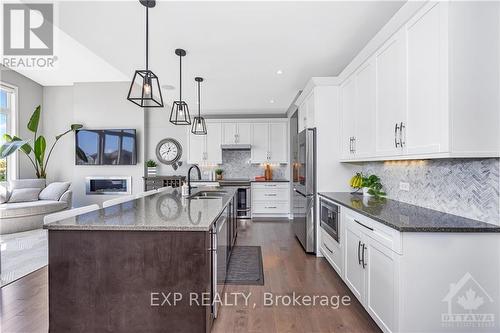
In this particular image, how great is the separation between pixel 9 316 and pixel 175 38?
301 centimetres

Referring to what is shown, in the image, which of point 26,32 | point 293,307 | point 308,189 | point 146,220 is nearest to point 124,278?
point 146,220

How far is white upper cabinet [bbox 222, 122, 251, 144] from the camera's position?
6.40 meters

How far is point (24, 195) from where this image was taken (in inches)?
205

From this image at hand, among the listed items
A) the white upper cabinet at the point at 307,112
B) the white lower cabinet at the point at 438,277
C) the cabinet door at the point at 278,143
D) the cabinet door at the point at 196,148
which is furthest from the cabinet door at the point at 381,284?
the cabinet door at the point at 196,148

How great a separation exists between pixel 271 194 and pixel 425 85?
4.67 meters

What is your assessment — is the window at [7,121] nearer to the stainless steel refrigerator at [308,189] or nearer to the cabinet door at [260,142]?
the cabinet door at [260,142]

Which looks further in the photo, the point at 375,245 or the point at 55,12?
the point at 55,12

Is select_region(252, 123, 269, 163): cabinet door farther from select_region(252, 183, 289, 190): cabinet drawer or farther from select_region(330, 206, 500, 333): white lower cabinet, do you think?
select_region(330, 206, 500, 333): white lower cabinet

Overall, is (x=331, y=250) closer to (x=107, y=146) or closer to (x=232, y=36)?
(x=232, y=36)

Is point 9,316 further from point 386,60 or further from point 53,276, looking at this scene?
point 386,60

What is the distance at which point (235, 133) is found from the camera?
640cm

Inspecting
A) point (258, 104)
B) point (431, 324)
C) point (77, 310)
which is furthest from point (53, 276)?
point (258, 104)

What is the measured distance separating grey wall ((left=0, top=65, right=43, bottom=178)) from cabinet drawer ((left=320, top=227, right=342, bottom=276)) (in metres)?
6.80

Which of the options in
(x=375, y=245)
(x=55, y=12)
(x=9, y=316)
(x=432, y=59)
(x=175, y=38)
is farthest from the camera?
(x=175, y=38)
